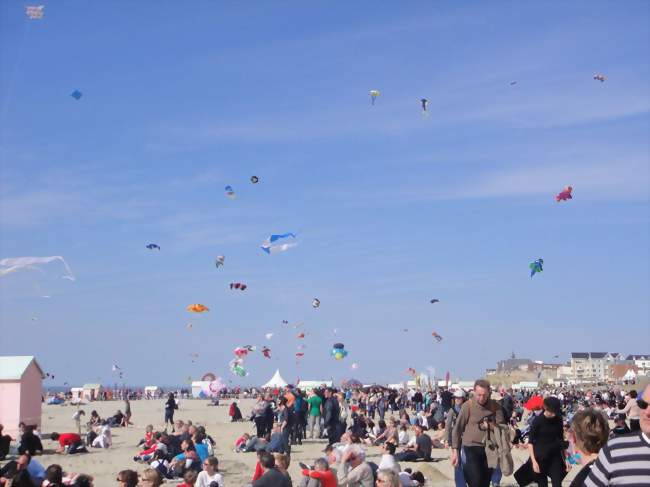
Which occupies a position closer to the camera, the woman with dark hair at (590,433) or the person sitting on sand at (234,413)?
the woman with dark hair at (590,433)

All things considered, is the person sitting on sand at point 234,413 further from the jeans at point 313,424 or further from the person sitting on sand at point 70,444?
the person sitting on sand at point 70,444

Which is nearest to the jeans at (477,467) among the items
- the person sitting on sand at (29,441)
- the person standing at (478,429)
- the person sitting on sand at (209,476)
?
the person standing at (478,429)

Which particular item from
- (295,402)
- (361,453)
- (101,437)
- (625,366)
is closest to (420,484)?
(361,453)

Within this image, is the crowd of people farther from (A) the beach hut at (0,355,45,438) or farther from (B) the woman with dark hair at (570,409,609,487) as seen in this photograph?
(A) the beach hut at (0,355,45,438)

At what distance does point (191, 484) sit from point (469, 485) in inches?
132

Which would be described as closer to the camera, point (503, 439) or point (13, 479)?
point (503, 439)

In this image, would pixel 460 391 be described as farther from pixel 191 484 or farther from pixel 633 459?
pixel 633 459

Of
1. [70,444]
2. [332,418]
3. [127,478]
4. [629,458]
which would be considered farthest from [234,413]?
[629,458]

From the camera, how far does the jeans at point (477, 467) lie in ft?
25.4

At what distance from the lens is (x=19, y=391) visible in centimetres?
2028

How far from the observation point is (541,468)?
7.82 metres

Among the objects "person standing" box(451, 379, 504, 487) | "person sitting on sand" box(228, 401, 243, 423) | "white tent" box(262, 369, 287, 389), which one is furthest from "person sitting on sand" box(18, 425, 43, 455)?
"white tent" box(262, 369, 287, 389)

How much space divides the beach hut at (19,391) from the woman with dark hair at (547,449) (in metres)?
15.5

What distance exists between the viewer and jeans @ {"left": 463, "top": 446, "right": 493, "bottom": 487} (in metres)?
7.74
